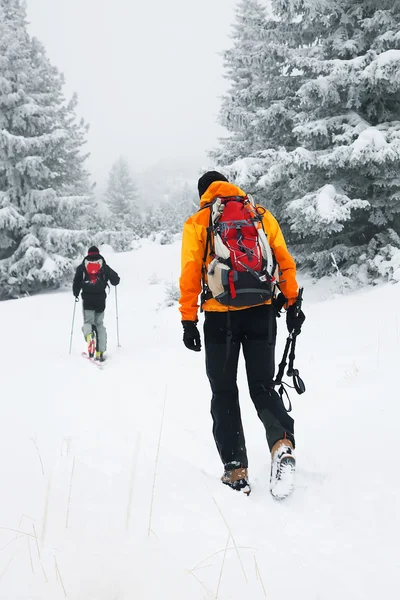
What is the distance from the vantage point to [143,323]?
12.7 m

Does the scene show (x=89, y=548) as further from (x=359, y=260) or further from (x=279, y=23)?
(x=279, y=23)

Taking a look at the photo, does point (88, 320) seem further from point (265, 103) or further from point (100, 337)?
point (265, 103)

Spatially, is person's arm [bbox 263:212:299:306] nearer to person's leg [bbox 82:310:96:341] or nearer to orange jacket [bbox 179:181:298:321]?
orange jacket [bbox 179:181:298:321]

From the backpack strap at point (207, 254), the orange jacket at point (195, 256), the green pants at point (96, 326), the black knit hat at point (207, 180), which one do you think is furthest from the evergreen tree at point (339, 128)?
the backpack strap at point (207, 254)

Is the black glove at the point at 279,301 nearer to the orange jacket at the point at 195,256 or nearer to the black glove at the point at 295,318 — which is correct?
the black glove at the point at 295,318

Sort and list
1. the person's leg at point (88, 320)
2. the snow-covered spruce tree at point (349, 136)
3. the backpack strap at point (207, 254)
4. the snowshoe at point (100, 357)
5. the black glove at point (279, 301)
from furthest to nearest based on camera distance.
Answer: the snow-covered spruce tree at point (349, 136) < the person's leg at point (88, 320) < the snowshoe at point (100, 357) < the black glove at point (279, 301) < the backpack strap at point (207, 254)

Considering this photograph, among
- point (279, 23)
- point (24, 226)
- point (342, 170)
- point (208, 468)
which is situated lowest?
point (24, 226)

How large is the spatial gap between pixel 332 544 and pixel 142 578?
38.5 inches

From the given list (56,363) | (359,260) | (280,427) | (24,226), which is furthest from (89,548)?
(24,226)

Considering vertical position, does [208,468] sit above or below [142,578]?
below

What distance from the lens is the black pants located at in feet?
9.30

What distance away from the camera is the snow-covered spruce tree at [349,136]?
29.8 ft

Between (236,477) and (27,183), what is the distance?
691 inches

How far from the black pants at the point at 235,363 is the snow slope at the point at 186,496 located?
1.33 feet
